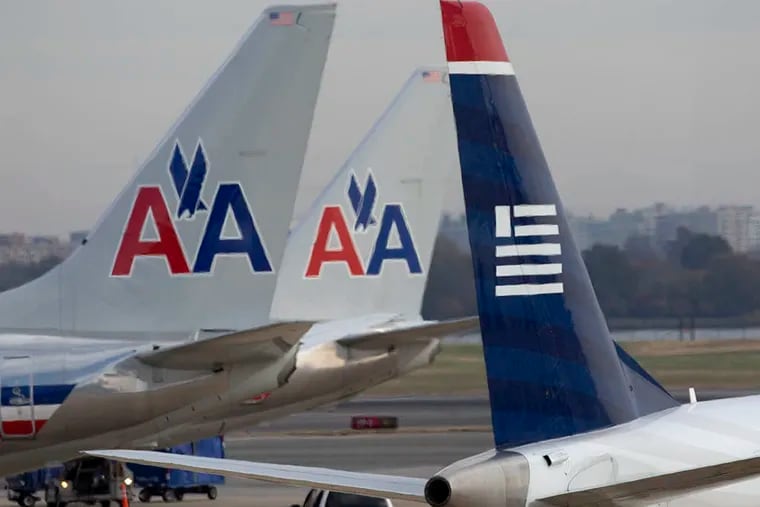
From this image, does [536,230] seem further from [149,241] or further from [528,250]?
[149,241]

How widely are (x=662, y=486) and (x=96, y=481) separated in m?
17.0

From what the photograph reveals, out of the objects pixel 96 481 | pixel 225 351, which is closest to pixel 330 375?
pixel 96 481

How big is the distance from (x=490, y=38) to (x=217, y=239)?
9.93 metres

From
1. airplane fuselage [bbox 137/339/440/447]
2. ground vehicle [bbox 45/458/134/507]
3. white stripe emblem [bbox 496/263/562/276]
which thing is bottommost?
ground vehicle [bbox 45/458/134/507]

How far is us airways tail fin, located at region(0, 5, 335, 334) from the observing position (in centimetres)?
2064

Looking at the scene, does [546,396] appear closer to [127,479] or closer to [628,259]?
[127,479]

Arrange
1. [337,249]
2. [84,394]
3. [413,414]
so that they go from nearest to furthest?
1. [84,394]
2. [337,249]
3. [413,414]

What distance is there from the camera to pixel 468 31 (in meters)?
11.1

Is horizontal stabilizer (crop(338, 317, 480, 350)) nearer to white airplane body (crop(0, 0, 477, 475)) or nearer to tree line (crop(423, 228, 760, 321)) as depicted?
white airplane body (crop(0, 0, 477, 475))

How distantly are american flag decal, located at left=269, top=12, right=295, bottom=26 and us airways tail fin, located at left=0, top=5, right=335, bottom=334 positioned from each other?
1 cm

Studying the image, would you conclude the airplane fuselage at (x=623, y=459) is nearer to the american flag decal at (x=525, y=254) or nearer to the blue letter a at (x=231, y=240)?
the american flag decal at (x=525, y=254)

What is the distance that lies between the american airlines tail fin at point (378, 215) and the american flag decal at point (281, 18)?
37.9 feet

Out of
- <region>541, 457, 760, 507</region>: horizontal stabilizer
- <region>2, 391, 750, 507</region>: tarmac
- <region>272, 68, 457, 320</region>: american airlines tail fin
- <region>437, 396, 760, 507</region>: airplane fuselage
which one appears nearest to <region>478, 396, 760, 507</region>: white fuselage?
<region>437, 396, 760, 507</region>: airplane fuselage

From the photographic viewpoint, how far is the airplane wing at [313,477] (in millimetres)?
11188
